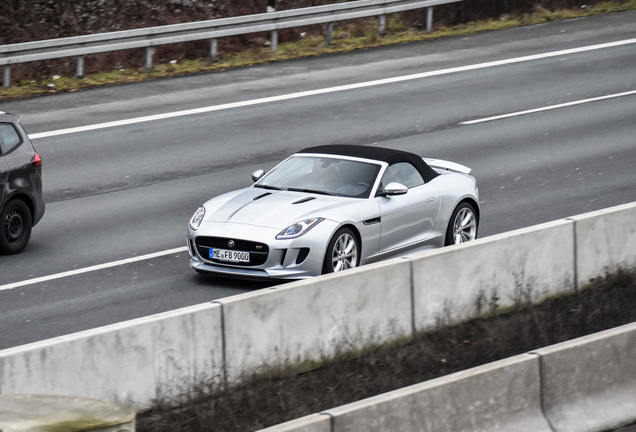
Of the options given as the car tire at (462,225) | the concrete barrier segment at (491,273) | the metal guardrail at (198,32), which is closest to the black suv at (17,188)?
the car tire at (462,225)

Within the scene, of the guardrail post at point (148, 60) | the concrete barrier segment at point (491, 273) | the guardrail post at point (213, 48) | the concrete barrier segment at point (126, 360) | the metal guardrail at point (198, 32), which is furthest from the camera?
the guardrail post at point (213, 48)

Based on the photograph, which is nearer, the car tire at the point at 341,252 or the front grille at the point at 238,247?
the front grille at the point at 238,247

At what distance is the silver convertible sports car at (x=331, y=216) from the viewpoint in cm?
1091

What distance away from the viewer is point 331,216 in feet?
36.3

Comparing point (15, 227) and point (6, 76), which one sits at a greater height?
point (6, 76)

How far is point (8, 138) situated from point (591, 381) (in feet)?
27.1

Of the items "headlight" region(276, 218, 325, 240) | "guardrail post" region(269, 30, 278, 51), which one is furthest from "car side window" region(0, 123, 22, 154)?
"guardrail post" region(269, 30, 278, 51)

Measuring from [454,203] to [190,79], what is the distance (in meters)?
11.0

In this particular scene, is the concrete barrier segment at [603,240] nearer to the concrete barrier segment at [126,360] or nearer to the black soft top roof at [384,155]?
the black soft top roof at [384,155]

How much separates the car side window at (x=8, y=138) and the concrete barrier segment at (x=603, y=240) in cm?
696

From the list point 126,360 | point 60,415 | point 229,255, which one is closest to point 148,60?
point 229,255

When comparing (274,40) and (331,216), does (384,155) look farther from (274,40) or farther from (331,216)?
(274,40)

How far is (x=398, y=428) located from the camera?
22.1ft

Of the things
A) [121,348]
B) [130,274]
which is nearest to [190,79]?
[130,274]
